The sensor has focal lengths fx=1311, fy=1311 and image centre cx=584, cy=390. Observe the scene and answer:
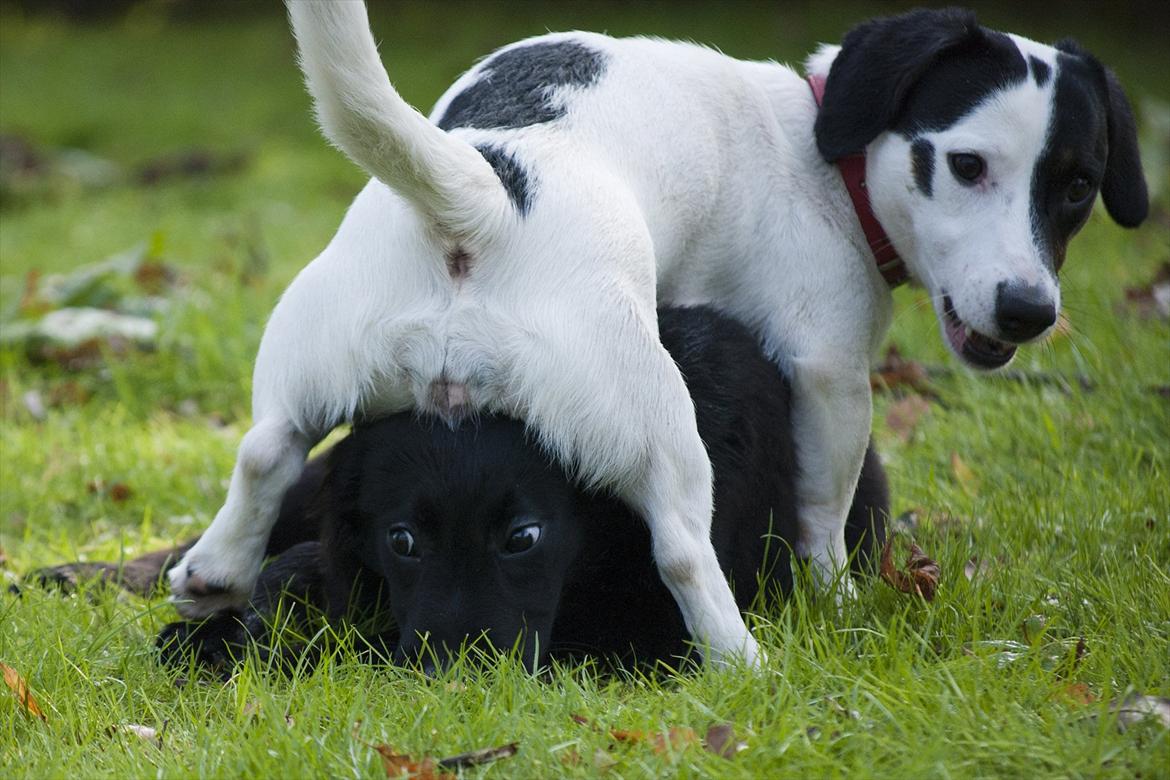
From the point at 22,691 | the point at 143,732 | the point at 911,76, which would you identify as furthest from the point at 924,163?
the point at 22,691

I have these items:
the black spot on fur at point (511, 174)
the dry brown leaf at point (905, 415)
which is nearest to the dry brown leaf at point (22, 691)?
the black spot on fur at point (511, 174)

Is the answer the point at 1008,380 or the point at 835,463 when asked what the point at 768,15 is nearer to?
the point at 1008,380

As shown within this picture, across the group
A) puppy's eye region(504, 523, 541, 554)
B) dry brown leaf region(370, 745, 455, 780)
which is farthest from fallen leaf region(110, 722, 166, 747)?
puppy's eye region(504, 523, 541, 554)

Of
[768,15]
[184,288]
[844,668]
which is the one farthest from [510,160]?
[768,15]

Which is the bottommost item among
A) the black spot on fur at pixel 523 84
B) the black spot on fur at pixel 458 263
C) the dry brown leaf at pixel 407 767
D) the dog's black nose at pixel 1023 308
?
the dry brown leaf at pixel 407 767

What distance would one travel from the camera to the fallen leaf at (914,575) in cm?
276

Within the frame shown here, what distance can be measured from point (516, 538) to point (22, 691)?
978 mm

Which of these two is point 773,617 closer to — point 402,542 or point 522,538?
point 522,538

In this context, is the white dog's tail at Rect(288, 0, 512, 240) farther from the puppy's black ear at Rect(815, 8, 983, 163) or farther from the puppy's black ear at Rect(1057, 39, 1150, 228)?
the puppy's black ear at Rect(1057, 39, 1150, 228)

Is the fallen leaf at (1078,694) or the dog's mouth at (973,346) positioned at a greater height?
the dog's mouth at (973,346)

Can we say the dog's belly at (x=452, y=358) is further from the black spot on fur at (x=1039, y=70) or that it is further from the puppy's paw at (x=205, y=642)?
the black spot on fur at (x=1039, y=70)

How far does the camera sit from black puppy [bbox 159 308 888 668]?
255 centimetres

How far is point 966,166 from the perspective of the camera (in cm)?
286

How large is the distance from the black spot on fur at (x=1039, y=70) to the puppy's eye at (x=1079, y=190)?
0.23 metres
